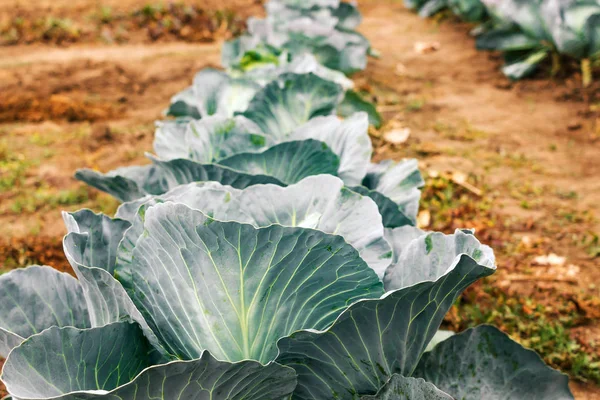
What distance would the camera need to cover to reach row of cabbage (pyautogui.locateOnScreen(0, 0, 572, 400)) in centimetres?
141

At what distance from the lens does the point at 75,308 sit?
1838 mm

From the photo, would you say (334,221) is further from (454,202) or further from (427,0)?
(427,0)

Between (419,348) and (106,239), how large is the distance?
3.07 ft

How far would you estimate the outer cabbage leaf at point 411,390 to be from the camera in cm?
154

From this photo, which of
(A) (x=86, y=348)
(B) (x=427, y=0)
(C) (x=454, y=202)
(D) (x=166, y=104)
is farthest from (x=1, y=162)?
(B) (x=427, y=0)

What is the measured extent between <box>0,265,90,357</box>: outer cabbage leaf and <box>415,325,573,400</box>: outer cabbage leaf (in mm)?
1077

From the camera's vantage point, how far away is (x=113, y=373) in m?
1.52

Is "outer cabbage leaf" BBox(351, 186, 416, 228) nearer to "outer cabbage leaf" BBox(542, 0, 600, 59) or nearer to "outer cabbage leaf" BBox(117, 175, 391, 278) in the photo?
"outer cabbage leaf" BBox(117, 175, 391, 278)

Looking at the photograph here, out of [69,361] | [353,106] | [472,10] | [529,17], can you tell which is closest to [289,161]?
[69,361]

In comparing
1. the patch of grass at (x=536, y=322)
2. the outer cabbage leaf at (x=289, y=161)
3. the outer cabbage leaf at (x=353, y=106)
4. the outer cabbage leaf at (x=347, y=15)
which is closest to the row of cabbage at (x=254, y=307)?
the outer cabbage leaf at (x=289, y=161)

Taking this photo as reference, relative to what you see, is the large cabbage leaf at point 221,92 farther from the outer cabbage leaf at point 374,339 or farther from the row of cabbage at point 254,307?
the outer cabbage leaf at point 374,339

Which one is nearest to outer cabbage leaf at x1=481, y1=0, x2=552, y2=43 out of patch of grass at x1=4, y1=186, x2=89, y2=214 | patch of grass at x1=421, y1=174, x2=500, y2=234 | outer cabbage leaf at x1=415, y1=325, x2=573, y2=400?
patch of grass at x1=421, y1=174, x2=500, y2=234

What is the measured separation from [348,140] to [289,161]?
1.18ft

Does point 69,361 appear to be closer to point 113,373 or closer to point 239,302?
point 113,373
